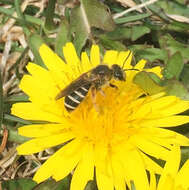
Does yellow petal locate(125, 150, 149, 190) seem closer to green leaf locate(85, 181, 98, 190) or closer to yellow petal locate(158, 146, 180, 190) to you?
yellow petal locate(158, 146, 180, 190)

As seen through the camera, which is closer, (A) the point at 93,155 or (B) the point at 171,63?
(A) the point at 93,155

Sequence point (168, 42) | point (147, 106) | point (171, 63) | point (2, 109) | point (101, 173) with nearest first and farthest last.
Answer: point (101, 173) → point (147, 106) → point (2, 109) → point (171, 63) → point (168, 42)

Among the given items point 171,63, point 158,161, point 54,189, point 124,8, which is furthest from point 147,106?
point 124,8

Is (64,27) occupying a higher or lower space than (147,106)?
higher

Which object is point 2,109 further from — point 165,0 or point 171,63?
point 165,0

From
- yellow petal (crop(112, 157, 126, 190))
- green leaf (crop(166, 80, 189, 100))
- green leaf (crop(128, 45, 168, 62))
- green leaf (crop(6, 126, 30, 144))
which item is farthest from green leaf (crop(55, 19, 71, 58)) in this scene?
yellow petal (crop(112, 157, 126, 190))

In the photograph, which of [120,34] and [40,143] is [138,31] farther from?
[40,143]
